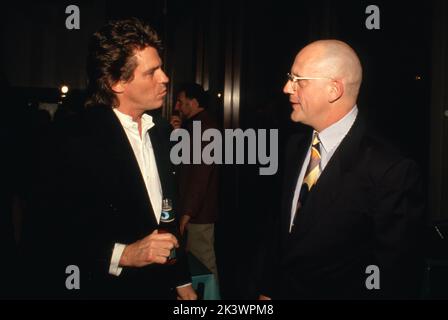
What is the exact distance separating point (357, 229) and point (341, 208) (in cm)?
10

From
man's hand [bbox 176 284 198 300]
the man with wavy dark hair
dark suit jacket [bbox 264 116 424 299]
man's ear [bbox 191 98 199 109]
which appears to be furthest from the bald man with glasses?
man's ear [bbox 191 98 199 109]

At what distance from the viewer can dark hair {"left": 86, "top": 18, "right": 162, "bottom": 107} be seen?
63.1 inches

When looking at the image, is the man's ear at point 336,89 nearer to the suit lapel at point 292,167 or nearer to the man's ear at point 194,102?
the suit lapel at point 292,167

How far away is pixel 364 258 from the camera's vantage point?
5.07ft

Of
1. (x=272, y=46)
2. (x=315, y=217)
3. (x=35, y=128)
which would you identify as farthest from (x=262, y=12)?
(x=315, y=217)

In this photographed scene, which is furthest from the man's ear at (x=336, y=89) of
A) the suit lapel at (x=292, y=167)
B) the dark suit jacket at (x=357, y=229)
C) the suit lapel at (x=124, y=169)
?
the suit lapel at (x=124, y=169)

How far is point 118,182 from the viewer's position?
149 centimetres

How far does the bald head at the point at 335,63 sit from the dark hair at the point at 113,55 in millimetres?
682

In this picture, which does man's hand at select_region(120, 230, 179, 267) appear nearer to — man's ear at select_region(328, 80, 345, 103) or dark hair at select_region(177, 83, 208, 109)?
man's ear at select_region(328, 80, 345, 103)

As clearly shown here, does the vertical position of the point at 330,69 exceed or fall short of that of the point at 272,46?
it falls short

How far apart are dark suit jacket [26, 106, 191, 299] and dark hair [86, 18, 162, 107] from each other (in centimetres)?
8

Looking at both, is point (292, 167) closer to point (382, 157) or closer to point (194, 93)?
point (382, 157)

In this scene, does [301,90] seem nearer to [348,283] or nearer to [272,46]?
[348,283]

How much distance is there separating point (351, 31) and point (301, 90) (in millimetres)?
2046
